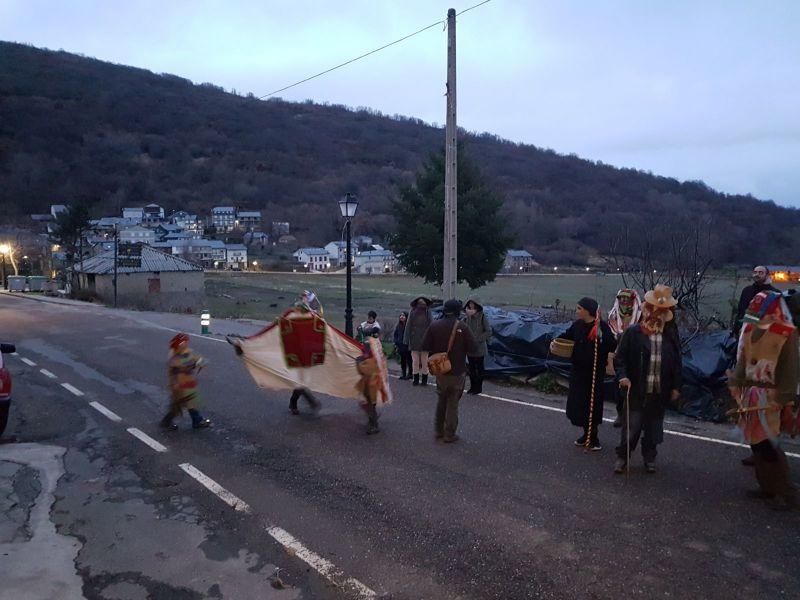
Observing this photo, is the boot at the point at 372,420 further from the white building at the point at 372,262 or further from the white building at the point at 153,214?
the white building at the point at 153,214

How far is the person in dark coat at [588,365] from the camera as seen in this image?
23.2 feet

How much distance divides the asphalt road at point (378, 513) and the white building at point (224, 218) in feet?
515

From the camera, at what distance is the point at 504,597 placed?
425 centimetres

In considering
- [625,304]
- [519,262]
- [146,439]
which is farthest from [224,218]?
[625,304]

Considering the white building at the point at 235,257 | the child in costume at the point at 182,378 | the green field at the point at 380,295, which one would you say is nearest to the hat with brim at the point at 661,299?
the child in costume at the point at 182,378

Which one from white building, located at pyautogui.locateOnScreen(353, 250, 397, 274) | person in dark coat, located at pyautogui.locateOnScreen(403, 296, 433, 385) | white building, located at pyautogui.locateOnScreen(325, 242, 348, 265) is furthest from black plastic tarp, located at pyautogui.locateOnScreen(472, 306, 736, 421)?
white building, located at pyautogui.locateOnScreen(325, 242, 348, 265)

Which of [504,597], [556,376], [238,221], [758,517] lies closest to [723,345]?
[556,376]

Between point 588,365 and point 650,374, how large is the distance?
2.85 feet

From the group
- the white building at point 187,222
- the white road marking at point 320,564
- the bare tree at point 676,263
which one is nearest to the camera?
the white road marking at point 320,564

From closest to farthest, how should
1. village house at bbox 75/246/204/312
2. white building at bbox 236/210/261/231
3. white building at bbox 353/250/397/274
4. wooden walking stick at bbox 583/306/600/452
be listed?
1. wooden walking stick at bbox 583/306/600/452
2. village house at bbox 75/246/204/312
3. white building at bbox 353/250/397/274
4. white building at bbox 236/210/261/231

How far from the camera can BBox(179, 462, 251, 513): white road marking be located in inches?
233

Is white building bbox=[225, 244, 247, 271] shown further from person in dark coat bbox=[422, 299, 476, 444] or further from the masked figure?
the masked figure

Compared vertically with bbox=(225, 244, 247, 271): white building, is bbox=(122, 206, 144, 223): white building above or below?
above

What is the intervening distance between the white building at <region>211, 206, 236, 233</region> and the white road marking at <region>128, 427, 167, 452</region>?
156001mm
